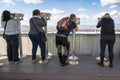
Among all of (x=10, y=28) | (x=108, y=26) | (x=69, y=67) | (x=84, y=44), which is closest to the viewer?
(x=108, y=26)

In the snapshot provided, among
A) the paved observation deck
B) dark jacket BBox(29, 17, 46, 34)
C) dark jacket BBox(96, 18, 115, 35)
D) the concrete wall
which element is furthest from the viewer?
the concrete wall

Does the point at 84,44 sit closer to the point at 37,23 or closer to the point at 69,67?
the point at 69,67

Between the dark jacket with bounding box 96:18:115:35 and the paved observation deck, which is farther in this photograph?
the dark jacket with bounding box 96:18:115:35

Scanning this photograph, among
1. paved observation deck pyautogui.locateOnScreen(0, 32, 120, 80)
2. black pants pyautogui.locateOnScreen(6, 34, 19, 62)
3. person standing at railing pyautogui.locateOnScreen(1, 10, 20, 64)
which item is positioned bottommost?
paved observation deck pyautogui.locateOnScreen(0, 32, 120, 80)

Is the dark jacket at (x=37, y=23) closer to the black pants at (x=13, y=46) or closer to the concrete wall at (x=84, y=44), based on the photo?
the black pants at (x=13, y=46)

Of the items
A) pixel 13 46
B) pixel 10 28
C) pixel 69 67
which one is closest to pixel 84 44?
pixel 69 67

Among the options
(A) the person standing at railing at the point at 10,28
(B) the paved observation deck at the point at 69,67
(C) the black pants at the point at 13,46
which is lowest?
(B) the paved observation deck at the point at 69,67

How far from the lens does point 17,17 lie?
652 cm

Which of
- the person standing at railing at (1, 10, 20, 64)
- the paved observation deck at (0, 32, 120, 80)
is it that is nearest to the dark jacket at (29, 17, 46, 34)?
the person standing at railing at (1, 10, 20, 64)

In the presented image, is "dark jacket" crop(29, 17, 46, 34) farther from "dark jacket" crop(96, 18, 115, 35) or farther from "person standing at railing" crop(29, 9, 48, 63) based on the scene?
"dark jacket" crop(96, 18, 115, 35)

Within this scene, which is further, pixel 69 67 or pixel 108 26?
pixel 69 67

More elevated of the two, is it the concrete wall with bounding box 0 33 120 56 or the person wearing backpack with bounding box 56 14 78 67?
the person wearing backpack with bounding box 56 14 78 67

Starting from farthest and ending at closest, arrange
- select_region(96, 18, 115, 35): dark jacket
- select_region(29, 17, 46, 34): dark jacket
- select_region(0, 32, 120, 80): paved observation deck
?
select_region(29, 17, 46, 34): dark jacket → select_region(96, 18, 115, 35): dark jacket → select_region(0, 32, 120, 80): paved observation deck

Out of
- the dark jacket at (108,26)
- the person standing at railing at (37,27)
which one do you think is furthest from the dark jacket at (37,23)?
the dark jacket at (108,26)
